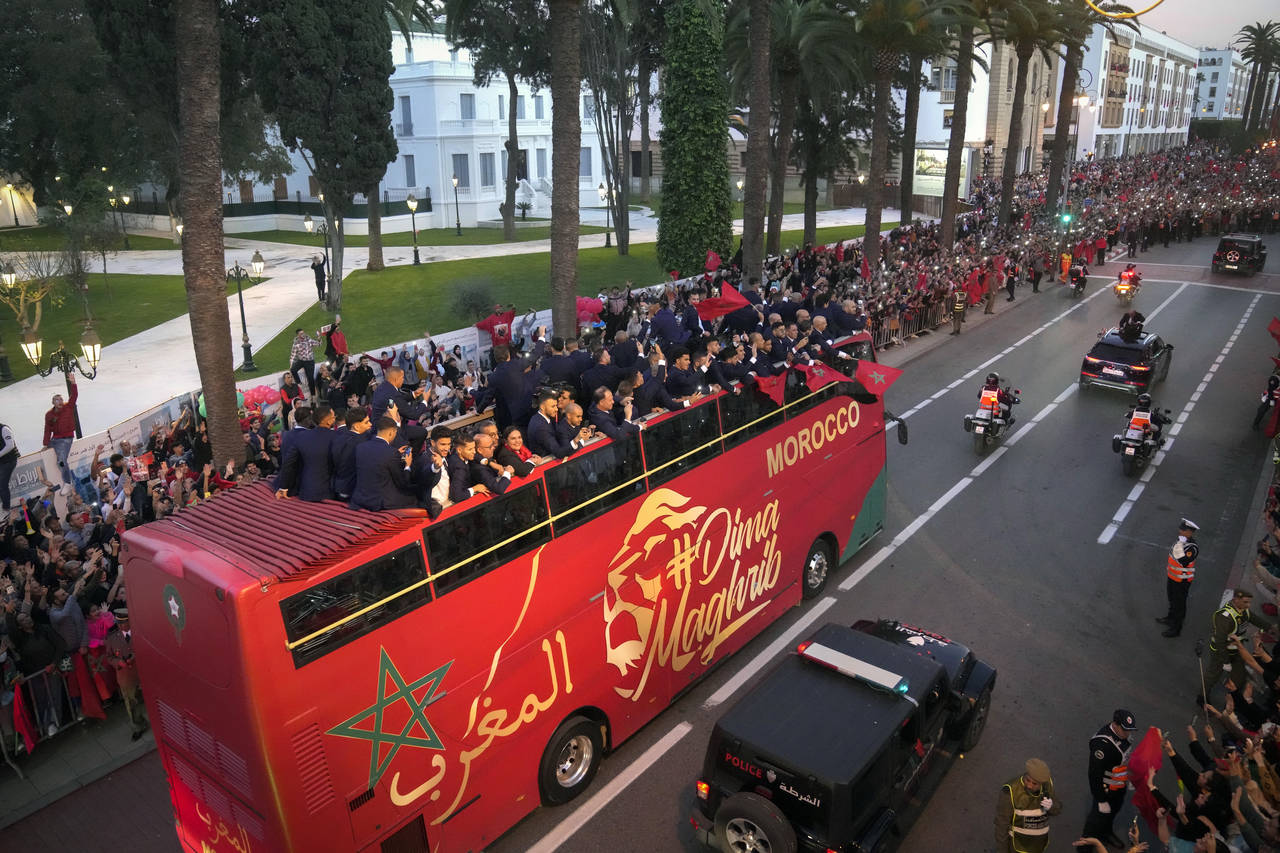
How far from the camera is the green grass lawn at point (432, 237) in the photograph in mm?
52281

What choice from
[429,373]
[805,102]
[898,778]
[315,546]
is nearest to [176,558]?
[315,546]

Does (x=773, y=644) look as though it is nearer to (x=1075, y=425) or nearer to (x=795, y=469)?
(x=795, y=469)

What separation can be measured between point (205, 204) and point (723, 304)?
8763mm

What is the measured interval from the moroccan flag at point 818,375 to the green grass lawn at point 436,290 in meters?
16.4

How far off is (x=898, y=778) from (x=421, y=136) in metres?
59.6

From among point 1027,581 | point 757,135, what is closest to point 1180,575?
point 1027,581

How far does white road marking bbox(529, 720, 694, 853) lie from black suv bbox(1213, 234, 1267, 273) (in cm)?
3840

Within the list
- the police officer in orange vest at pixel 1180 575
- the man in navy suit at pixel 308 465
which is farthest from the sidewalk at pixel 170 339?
the police officer in orange vest at pixel 1180 575

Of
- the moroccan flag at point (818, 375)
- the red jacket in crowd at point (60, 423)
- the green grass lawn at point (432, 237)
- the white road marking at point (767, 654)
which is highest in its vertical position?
the moroccan flag at point (818, 375)

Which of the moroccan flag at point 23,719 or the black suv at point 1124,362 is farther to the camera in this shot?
the black suv at point 1124,362

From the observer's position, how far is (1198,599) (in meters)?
13.1

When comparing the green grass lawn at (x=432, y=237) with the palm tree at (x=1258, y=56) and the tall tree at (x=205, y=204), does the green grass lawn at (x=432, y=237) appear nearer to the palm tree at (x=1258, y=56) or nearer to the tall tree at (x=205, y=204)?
the tall tree at (x=205, y=204)

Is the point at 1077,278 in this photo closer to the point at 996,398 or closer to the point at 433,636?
the point at 996,398

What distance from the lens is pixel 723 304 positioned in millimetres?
16234
